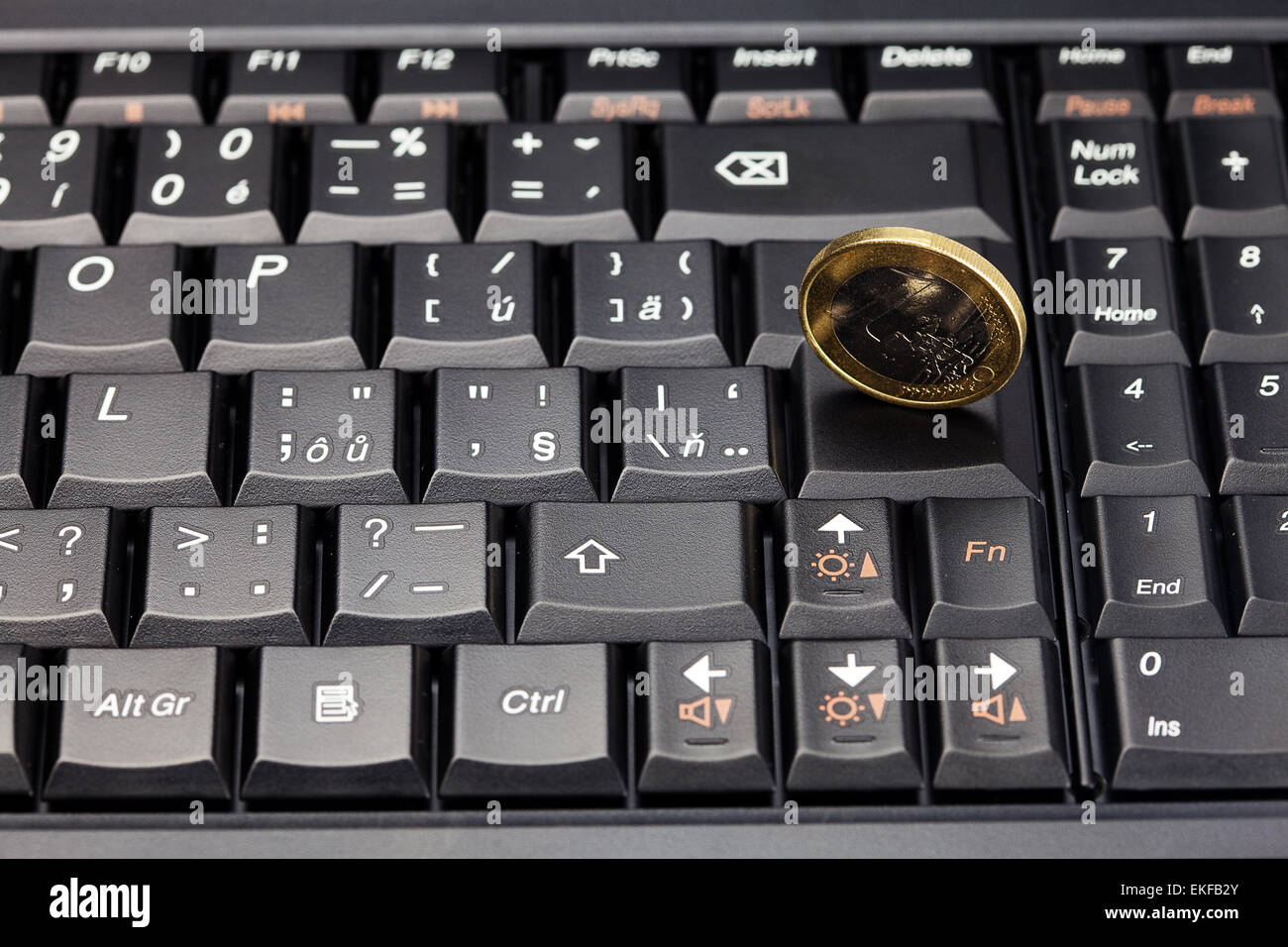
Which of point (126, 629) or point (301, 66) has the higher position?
point (301, 66)

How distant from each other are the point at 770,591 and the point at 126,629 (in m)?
0.44

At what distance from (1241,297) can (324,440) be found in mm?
677

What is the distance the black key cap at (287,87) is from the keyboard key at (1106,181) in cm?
57

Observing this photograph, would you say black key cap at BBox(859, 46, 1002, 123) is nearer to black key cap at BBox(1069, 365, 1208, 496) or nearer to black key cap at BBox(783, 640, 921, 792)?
black key cap at BBox(1069, 365, 1208, 496)

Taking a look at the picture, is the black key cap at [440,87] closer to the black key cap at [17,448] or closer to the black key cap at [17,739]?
the black key cap at [17,448]

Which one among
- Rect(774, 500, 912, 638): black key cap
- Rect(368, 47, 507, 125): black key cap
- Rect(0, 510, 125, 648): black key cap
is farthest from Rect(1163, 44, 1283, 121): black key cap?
Rect(0, 510, 125, 648): black key cap

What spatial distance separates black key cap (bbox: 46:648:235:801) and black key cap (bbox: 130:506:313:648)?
3 cm

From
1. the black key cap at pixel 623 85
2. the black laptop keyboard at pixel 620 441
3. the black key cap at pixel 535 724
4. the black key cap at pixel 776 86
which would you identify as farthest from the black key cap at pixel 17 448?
the black key cap at pixel 776 86

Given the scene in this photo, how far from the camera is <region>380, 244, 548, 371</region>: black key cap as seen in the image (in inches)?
38.4

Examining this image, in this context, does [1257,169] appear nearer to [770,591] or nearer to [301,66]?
[770,591]

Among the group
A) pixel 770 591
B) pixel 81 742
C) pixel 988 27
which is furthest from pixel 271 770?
pixel 988 27

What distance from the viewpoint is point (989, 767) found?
0.85 meters

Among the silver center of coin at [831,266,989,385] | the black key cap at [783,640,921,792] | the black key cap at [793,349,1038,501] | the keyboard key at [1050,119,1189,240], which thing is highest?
the keyboard key at [1050,119,1189,240]
